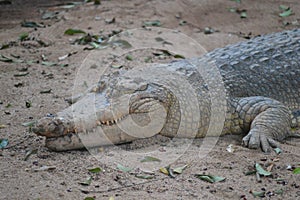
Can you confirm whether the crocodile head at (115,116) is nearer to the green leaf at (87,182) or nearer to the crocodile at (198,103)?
the crocodile at (198,103)

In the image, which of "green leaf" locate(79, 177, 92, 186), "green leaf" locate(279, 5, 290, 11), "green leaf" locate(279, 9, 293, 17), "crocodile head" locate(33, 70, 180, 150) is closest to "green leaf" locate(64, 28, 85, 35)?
"crocodile head" locate(33, 70, 180, 150)

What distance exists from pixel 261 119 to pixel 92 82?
2.31 meters

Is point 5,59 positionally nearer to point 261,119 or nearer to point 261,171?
point 261,119

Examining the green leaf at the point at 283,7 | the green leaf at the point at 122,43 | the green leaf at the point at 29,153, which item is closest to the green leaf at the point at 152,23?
the green leaf at the point at 122,43

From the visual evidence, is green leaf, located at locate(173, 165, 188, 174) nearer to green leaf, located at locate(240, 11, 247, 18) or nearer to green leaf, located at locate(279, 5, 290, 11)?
green leaf, located at locate(240, 11, 247, 18)

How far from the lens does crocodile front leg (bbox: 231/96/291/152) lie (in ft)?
15.9

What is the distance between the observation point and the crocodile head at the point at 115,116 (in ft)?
→ 14.3

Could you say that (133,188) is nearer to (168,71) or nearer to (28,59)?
(168,71)

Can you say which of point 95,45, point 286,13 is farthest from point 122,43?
point 286,13

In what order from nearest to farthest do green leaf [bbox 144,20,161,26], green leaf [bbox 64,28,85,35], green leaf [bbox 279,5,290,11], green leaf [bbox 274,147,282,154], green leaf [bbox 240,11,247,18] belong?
green leaf [bbox 274,147,282,154]
green leaf [bbox 64,28,85,35]
green leaf [bbox 144,20,161,26]
green leaf [bbox 240,11,247,18]
green leaf [bbox 279,5,290,11]

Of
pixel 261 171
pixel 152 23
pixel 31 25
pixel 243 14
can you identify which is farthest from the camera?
pixel 243 14

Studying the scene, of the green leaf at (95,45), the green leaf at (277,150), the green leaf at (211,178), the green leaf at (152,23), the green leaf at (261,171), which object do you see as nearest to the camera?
the green leaf at (211,178)

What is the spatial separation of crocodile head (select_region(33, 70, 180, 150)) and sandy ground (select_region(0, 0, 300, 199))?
144mm

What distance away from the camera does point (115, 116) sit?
181 inches
